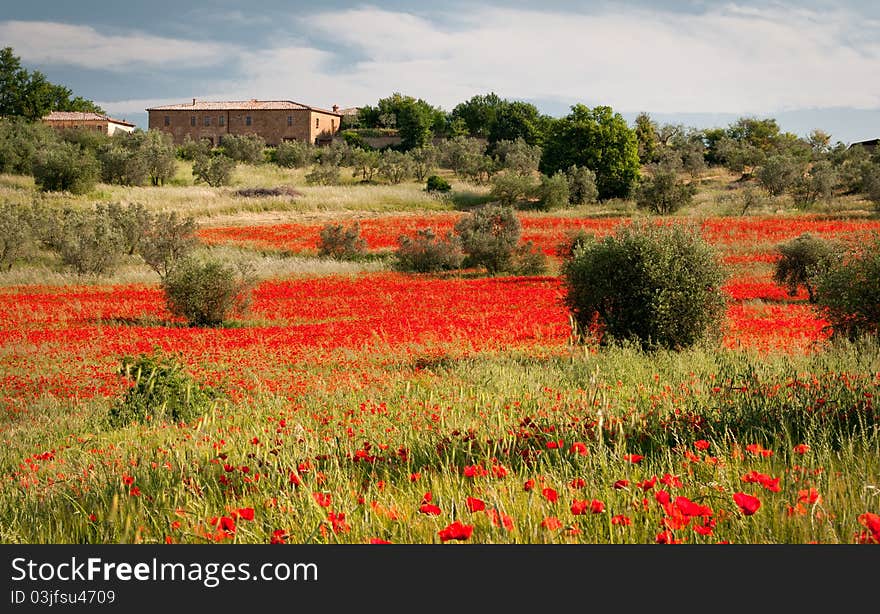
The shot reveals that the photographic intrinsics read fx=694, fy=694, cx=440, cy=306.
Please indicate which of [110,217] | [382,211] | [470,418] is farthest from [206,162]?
[470,418]

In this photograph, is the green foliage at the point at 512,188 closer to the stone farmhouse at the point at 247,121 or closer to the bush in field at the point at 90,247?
the bush in field at the point at 90,247

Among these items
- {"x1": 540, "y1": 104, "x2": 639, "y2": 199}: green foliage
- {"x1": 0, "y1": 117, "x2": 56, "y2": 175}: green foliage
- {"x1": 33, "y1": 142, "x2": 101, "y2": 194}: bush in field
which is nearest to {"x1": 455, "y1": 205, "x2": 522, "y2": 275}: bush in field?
{"x1": 33, "y1": 142, "x2": 101, "y2": 194}: bush in field

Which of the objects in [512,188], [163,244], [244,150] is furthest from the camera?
[244,150]

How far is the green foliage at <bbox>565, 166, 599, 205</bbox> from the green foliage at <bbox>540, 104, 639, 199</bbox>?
4197mm

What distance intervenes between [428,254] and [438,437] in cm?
2624

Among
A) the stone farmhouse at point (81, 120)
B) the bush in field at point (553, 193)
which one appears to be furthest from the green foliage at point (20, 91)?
the bush in field at point (553, 193)

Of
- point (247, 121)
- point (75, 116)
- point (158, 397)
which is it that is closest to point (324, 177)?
point (247, 121)

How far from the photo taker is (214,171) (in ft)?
189

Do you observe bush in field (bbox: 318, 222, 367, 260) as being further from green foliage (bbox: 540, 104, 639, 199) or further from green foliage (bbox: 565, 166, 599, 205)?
green foliage (bbox: 540, 104, 639, 199)

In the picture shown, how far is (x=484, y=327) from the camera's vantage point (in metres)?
15.3

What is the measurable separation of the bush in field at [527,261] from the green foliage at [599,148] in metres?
32.2

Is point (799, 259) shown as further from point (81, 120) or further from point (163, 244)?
point (81, 120)

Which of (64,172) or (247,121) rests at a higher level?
(247,121)

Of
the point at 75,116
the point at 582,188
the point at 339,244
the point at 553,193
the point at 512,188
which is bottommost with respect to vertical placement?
the point at 339,244
